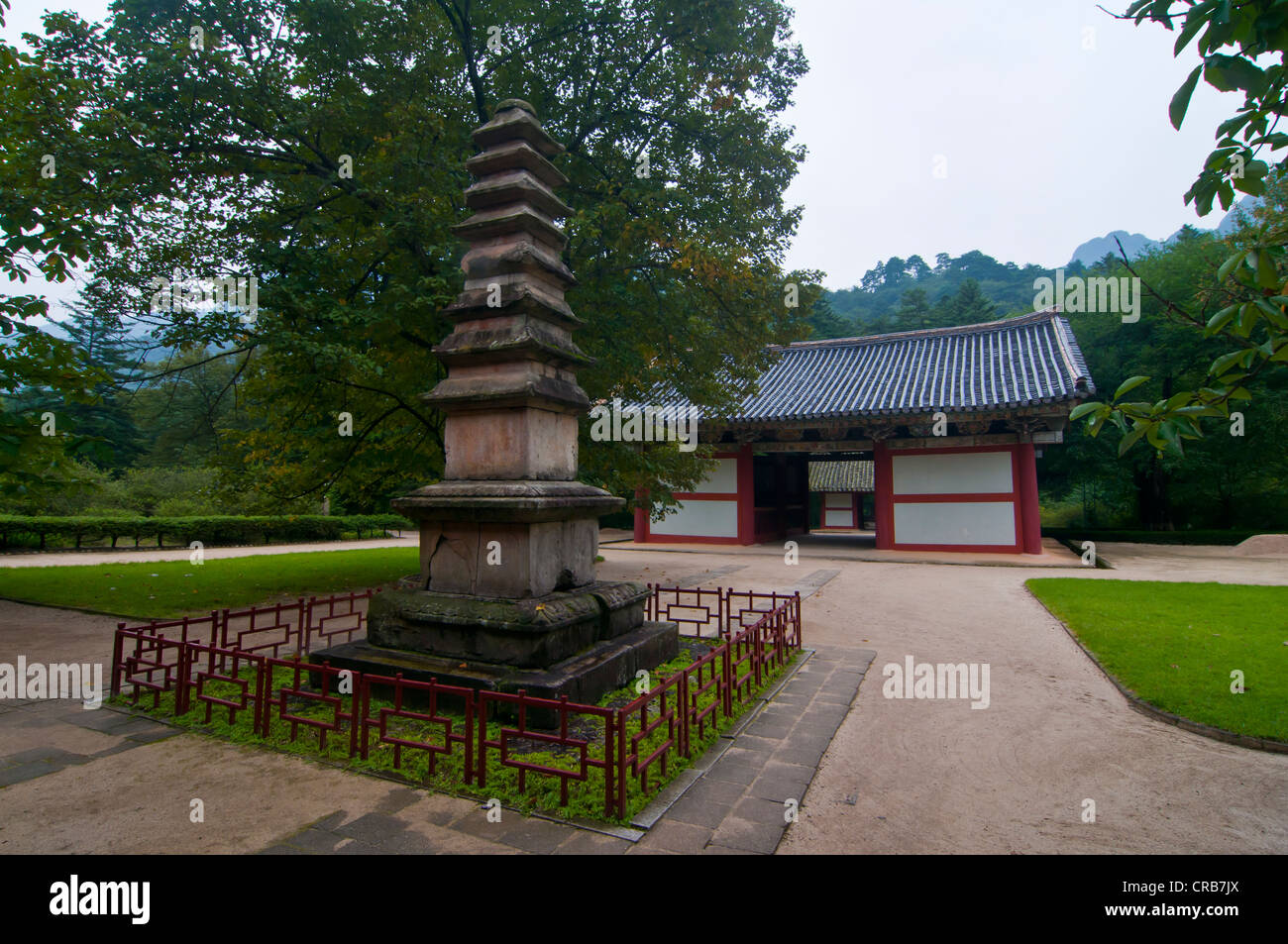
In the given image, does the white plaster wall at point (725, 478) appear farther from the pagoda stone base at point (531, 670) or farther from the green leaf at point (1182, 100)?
the green leaf at point (1182, 100)

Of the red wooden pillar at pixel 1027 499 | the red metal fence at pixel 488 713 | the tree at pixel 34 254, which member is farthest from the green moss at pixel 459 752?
the red wooden pillar at pixel 1027 499

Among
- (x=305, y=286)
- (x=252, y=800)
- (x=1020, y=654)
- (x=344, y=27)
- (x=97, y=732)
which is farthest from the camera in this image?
(x=344, y=27)

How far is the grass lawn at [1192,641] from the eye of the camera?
17.6ft

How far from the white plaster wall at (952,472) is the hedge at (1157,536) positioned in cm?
879

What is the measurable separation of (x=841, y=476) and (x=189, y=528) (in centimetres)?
2999

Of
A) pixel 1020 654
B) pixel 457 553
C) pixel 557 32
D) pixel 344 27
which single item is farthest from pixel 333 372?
pixel 1020 654

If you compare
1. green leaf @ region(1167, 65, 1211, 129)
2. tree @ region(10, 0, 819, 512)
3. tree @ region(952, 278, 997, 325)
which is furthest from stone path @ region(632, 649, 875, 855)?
tree @ region(952, 278, 997, 325)

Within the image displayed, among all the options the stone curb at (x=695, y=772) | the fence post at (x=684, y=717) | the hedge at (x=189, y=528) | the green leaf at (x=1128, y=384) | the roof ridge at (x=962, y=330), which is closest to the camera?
the green leaf at (x=1128, y=384)

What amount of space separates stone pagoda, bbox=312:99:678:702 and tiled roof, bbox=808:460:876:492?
95.2 ft

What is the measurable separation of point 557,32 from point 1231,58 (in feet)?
32.5

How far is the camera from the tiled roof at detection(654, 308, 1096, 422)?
57.0 ft

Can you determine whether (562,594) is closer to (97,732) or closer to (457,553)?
(457,553)

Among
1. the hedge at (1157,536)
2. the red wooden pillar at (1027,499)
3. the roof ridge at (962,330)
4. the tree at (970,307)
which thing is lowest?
the hedge at (1157,536)

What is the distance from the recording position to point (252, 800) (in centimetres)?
371
